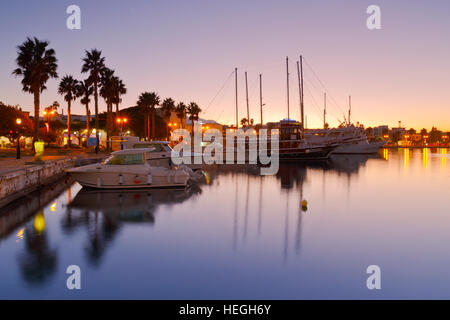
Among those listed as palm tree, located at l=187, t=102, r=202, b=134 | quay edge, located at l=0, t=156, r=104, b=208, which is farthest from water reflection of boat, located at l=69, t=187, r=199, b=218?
palm tree, located at l=187, t=102, r=202, b=134

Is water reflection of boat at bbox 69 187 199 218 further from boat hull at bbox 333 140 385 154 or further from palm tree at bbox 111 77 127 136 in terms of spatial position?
boat hull at bbox 333 140 385 154

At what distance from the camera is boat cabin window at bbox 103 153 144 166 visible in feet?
58.5

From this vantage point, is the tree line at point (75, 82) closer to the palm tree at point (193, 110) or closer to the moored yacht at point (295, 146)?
the palm tree at point (193, 110)

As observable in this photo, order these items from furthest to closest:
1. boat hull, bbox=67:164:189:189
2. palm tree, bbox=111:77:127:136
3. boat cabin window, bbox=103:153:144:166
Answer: palm tree, bbox=111:77:127:136
boat hull, bbox=67:164:189:189
boat cabin window, bbox=103:153:144:166

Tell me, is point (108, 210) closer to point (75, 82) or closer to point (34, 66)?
point (34, 66)

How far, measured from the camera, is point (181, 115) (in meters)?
87.7

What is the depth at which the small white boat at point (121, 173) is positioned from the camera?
17938 millimetres

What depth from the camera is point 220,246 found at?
9508mm

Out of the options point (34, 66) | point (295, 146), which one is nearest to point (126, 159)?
point (34, 66)

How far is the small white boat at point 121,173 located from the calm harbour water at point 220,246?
0.85 metres

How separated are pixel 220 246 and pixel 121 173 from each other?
10.3 metres
